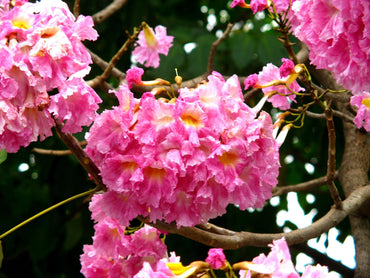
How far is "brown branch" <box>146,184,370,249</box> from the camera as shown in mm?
1815

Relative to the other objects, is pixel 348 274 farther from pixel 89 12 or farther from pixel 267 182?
pixel 89 12

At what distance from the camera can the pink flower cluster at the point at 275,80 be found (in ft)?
5.99

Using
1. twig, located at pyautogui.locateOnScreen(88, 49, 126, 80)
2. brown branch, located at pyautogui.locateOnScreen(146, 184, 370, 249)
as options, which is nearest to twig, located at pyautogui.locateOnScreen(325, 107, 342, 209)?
brown branch, located at pyautogui.locateOnScreen(146, 184, 370, 249)

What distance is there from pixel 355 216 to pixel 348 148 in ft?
1.19

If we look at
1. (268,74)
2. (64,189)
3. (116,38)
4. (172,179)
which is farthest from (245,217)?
(172,179)

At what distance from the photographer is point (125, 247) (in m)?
2.07

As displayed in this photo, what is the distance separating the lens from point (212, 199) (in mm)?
1605

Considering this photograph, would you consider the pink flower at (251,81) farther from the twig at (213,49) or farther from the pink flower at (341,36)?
the twig at (213,49)

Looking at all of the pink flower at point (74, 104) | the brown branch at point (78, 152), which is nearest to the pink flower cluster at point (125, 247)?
the brown branch at point (78, 152)

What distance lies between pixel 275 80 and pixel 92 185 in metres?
1.70

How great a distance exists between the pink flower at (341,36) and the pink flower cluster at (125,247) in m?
0.82

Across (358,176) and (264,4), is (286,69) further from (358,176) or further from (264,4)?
(358,176)

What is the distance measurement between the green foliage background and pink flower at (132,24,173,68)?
6.3 inches

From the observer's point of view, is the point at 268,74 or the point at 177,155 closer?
the point at 177,155
